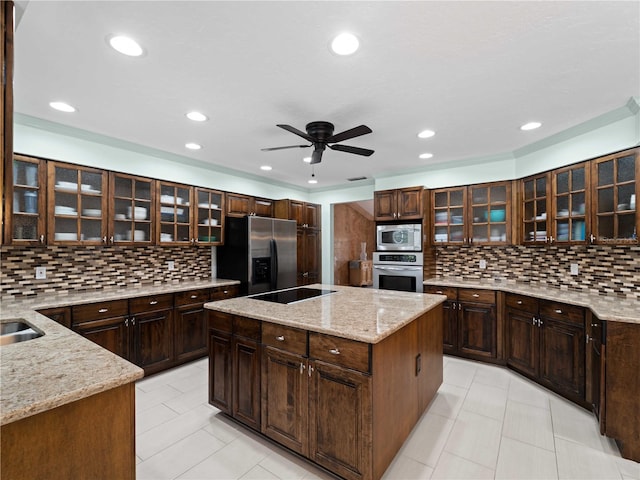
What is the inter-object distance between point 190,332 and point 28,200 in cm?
204

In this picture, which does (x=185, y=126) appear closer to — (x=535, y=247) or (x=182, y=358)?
(x=182, y=358)

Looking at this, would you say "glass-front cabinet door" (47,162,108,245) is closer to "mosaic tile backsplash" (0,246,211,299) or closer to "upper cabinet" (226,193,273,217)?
"mosaic tile backsplash" (0,246,211,299)

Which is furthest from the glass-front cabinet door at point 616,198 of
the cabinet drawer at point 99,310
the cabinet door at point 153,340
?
the cabinet drawer at point 99,310

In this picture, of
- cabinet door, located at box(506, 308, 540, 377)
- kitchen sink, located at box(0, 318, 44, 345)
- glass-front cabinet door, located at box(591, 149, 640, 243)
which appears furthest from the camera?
cabinet door, located at box(506, 308, 540, 377)

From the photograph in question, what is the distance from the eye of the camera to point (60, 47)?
69.9 inches

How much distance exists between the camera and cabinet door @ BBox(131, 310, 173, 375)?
3176 mm

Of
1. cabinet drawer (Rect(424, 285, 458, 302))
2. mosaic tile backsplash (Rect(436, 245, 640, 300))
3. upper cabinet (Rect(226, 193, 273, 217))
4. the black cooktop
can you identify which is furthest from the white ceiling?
cabinet drawer (Rect(424, 285, 458, 302))

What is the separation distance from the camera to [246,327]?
220 cm

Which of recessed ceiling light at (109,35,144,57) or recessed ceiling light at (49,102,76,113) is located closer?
recessed ceiling light at (109,35,144,57)

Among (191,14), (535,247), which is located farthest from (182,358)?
(535,247)

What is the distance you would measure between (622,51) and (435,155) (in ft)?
6.96

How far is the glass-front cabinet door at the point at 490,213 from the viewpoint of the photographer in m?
3.81

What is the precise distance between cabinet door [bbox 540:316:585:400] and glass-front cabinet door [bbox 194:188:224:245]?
13.1 feet

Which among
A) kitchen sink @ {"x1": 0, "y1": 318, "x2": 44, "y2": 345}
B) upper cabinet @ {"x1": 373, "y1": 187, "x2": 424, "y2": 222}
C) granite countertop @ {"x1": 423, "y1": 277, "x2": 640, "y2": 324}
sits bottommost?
kitchen sink @ {"x1": 0, "y1": 318, "x2": 44, "y2": 345}
